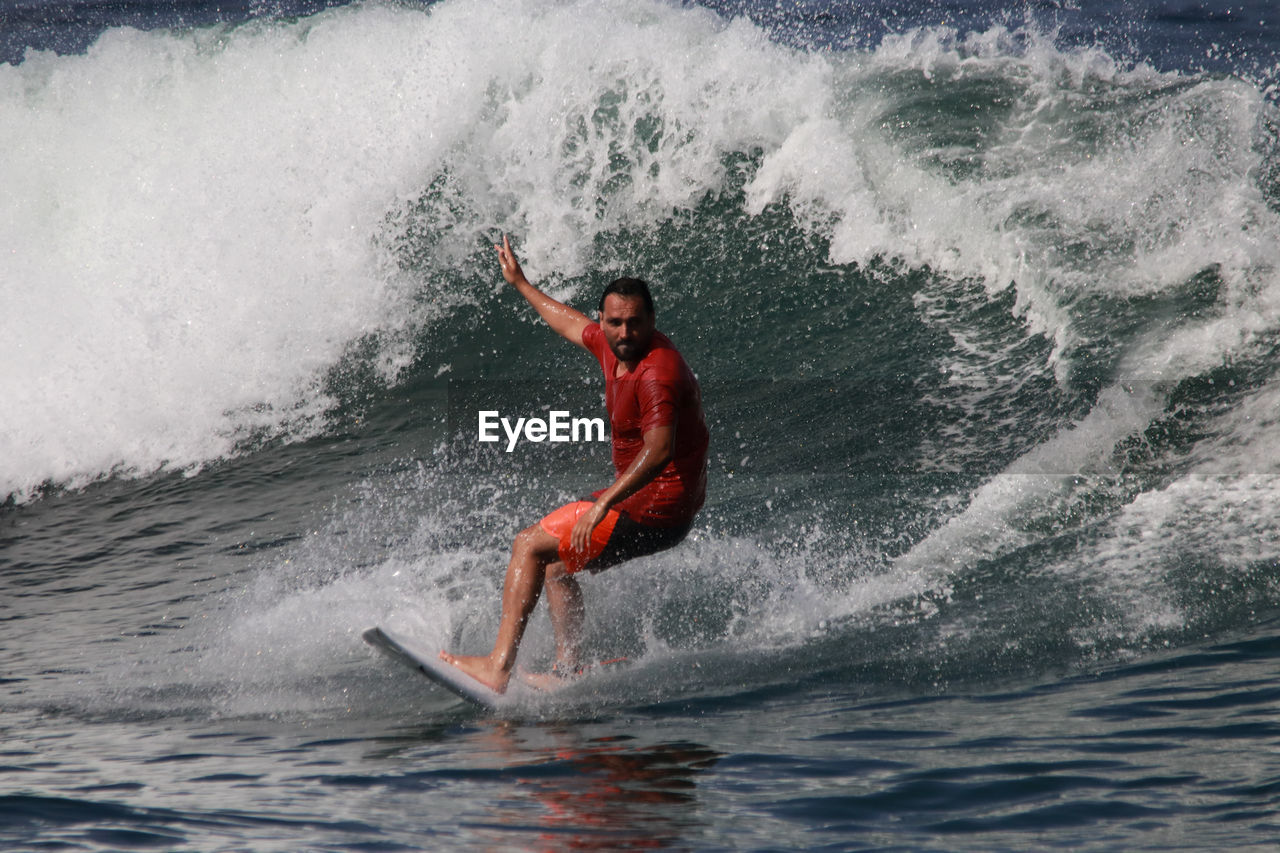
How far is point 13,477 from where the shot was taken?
8188mm

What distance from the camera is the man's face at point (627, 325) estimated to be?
419 cm

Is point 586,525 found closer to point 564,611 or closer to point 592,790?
point 564,611

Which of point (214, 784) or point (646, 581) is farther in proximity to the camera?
point (646, 581)

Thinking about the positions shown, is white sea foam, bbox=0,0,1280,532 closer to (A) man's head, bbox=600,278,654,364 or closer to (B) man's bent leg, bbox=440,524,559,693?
(B) man's bent leg, bbox=440,524,559,693

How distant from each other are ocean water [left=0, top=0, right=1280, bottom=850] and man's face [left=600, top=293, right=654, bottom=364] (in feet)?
4.13

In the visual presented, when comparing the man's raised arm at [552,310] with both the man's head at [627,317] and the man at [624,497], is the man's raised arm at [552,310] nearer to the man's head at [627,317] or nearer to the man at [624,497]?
the man at [624,497]

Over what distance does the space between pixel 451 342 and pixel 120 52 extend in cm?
553

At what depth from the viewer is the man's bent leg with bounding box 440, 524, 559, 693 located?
4.40m

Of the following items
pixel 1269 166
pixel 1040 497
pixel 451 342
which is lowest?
pixel 1040 497

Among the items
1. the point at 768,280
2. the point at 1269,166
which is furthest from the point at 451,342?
the point at 1269,166

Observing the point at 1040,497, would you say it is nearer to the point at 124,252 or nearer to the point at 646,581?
the point at 646,581

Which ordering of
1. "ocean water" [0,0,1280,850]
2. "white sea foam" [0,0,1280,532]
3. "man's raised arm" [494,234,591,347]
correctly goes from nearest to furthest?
1. "ocean water" [0,0,1280,850]
2. "man's raised arm" [494,234,591,347]
3. "white sea foam" [0,0,1280,532]

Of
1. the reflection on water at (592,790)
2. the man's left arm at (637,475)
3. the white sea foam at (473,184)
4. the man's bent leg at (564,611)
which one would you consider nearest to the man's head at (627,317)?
the man's left arm at (637,475)

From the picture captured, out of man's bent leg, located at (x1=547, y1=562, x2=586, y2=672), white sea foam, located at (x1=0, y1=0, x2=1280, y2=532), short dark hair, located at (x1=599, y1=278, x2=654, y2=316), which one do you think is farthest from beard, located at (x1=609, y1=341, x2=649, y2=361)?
white sea foam, located at (x1=0, y1=0, x2=1280, y2=532)
